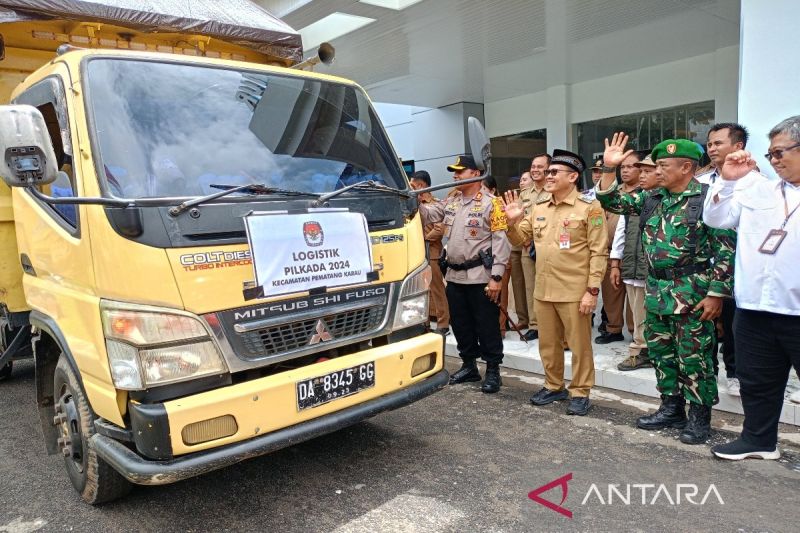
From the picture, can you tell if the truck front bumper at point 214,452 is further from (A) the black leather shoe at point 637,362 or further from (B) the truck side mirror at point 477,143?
(A) the black leather shoe at point 637,362

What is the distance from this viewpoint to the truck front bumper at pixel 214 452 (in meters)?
2.42

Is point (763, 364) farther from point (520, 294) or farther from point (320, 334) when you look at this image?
point (520, 294)

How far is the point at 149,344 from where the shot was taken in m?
2.45

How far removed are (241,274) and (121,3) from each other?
1989mm

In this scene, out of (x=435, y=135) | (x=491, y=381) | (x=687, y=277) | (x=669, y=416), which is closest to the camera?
(x=687, y=277)

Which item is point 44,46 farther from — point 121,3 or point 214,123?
point 214,123

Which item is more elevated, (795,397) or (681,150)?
(681,150)

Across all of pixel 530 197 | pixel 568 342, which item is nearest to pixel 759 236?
pixel 568 342

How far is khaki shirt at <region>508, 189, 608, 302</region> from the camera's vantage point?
13.5 feet

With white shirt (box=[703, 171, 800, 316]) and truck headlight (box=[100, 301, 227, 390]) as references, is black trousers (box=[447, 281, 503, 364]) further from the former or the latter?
truck headlight (box=[100, 301, 227, 390])

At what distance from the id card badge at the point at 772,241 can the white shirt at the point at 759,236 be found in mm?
17

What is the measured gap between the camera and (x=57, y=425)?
329 cm

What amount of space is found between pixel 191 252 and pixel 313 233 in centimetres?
59

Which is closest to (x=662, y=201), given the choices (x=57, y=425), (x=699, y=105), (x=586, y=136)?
(x=57, y=425)
